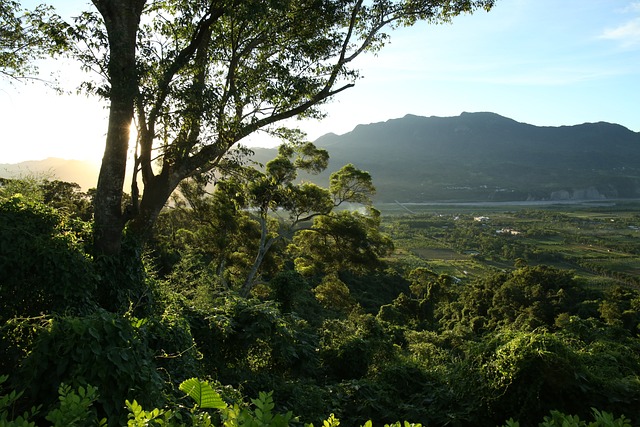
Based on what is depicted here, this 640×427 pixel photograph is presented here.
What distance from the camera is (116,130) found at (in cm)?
631

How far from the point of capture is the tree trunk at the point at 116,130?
6.17 m

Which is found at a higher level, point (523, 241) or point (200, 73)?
point (200, 73)

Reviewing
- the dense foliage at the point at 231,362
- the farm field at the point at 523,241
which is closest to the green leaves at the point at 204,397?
the dense foliage at the point at 231,362

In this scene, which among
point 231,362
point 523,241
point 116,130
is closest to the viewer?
point 116,130

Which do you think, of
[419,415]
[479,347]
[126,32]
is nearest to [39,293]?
[126,32]

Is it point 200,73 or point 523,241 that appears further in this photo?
point 523,241

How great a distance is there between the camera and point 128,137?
6.47 meters

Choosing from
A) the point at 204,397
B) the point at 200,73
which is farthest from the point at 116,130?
the point at 204,397

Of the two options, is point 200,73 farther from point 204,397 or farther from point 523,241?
point 523,241

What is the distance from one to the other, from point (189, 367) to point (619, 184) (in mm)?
238238

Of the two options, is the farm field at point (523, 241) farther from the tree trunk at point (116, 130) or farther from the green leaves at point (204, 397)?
the green leaves at point (204, 397)

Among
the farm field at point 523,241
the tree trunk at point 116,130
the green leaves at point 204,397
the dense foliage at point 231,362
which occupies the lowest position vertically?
the farm field at point 523,241

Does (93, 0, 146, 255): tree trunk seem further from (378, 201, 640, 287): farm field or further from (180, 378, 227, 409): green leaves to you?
(378, 201, 640, 287): farm field

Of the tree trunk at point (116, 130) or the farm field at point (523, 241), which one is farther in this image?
the farm field at point (523, 241)
